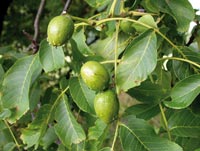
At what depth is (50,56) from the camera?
129cm

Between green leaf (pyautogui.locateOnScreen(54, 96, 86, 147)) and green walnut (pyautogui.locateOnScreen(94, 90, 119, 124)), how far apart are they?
Answer: 173 mm

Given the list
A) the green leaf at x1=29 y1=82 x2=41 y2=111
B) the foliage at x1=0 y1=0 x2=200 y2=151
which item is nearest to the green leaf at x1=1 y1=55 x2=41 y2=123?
the foliage at x1=0 y1=0 x2=200 y2=151

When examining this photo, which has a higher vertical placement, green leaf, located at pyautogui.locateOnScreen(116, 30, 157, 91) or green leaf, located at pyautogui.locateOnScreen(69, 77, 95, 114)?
green leaf, located at pyautogui.locateOnScreen(116, 30, 157, 91)

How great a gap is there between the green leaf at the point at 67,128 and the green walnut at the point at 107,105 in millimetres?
173

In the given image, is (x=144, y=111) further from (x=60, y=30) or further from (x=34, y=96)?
(x=34, y=96)

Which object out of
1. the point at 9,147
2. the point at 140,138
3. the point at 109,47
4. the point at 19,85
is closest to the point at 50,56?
the point at 19,85

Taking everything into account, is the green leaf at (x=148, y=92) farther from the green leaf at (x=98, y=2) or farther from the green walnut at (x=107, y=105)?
the green leaf at (x=98, y=2)

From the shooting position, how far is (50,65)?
129 cm

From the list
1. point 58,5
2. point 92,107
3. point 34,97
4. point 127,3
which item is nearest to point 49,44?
point 92,107

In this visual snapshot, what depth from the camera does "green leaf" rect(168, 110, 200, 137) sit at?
4.27 feet

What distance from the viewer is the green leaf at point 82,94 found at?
1275mm

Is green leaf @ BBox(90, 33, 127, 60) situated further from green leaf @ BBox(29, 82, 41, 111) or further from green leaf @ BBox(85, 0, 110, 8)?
green leaf @ BBox(29, 82, 41, 111)

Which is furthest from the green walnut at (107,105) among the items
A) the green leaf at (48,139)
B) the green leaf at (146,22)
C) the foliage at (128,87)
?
the green leaf at (48,139)

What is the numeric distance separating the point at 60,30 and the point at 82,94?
0.74ft
